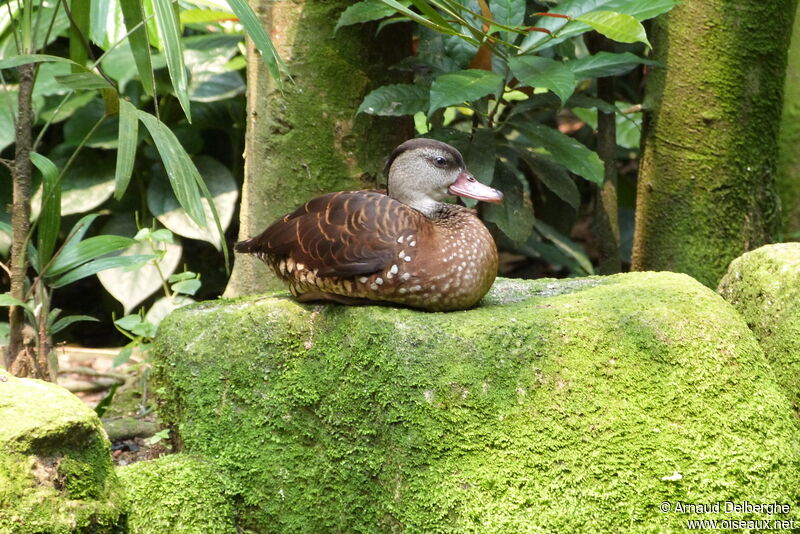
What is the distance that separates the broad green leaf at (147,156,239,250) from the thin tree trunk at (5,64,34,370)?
1.59m

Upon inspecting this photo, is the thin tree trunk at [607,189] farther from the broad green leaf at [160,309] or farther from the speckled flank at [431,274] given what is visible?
the broad green leaf at [160,309]

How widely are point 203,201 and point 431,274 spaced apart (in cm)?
241

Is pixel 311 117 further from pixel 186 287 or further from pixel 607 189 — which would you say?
pixel 607 189

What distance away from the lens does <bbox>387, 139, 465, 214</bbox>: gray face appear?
2885 millimetres

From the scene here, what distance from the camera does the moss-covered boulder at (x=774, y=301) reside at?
9.07ft

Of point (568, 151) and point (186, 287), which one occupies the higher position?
point (568, 151)

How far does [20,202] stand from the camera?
2.96 metres

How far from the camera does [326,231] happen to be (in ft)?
9.04

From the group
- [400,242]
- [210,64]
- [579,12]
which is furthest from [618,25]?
[210,64]

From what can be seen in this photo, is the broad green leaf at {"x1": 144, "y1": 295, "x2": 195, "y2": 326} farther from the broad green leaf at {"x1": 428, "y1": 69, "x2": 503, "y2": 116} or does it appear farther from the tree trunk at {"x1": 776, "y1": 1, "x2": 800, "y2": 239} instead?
the tree trunk at {"x1": 776, "y1": 1, "x2": 800, "y2": 239}

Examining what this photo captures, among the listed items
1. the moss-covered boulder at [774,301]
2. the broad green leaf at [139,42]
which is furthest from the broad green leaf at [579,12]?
the broad green leaf at [139,42]

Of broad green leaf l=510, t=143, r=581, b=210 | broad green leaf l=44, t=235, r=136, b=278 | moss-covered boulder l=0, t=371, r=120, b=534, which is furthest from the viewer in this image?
broad green leaf l=510, t=143, r=581, b=210

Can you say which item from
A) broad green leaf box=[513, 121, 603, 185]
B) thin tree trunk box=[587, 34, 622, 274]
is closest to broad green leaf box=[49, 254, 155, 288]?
broad green leaf box=[513, 121, 603, 185]

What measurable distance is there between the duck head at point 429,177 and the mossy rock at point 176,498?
1111 mm
